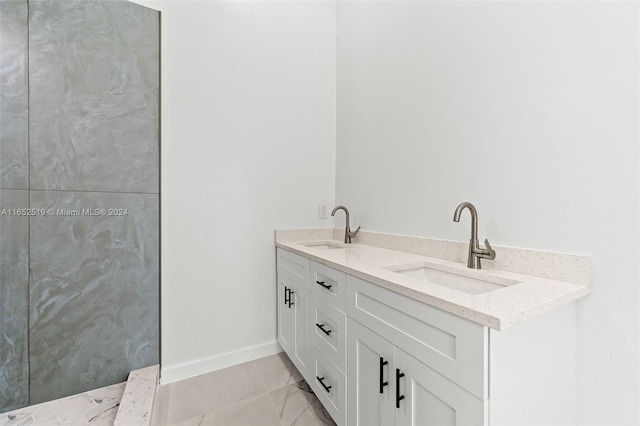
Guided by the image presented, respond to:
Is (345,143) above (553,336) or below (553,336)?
above

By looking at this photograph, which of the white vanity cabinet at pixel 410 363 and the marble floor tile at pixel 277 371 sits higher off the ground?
the white vanity cabinet at pixel 410 363

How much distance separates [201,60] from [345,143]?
1130 mm

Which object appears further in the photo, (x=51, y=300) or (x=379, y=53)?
(x=379, y=53)

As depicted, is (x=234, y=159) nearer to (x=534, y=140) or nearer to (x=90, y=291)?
(x=90, y=291)

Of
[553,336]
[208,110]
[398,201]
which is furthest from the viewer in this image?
[208,110]

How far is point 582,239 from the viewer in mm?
999

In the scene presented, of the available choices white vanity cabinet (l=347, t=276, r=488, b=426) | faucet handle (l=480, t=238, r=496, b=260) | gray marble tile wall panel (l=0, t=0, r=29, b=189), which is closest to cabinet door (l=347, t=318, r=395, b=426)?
white vanity cabinet (l=347, t=276, r=488, b=426)

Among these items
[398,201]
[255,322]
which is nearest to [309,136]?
[398,201]

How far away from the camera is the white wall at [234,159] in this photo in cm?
182

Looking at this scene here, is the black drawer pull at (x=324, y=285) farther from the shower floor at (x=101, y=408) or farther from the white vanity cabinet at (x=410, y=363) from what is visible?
the shower floor at (x=101, y=408)

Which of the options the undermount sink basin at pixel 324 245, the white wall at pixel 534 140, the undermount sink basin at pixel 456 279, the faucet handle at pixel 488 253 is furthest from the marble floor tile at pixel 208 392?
the faucet handle at pixel 488 253

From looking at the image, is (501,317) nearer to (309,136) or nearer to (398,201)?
(398,201)

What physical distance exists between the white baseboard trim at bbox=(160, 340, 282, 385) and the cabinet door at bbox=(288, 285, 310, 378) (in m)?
0.32

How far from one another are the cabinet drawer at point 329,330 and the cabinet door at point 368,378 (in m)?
0.05
